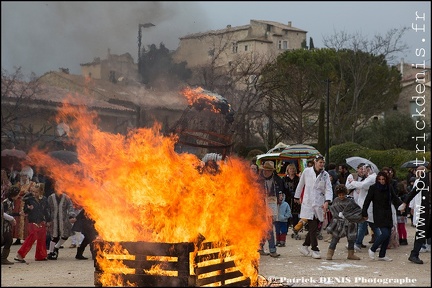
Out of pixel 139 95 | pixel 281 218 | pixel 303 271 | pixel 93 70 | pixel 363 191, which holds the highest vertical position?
pixel 93 70

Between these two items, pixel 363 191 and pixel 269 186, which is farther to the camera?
pixel 363 191

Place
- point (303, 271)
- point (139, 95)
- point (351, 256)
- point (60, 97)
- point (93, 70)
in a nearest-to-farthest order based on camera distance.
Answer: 1. point (303, 271)
2. point (93, 70)
3. point (139, 95)
4. point (351, 256)
5. point (60, 97)

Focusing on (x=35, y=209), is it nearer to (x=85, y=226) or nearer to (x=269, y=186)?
(x=85, y=226)

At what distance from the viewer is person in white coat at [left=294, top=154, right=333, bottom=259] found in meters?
12.8

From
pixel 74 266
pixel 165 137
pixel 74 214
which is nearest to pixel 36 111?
pixel 74 214

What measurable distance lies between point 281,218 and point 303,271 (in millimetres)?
3323

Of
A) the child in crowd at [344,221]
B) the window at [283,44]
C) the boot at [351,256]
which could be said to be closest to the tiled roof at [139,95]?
the child in crowd at [344,221]

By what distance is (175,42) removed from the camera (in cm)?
1113

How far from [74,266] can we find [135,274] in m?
4.13

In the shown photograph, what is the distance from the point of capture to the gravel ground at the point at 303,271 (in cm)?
968

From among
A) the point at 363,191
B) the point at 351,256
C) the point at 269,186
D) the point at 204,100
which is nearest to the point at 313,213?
the point at 351,256

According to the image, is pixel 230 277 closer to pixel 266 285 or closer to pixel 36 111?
pixel 266 285

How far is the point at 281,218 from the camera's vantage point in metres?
14.2

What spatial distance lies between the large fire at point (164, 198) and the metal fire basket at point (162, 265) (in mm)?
235
